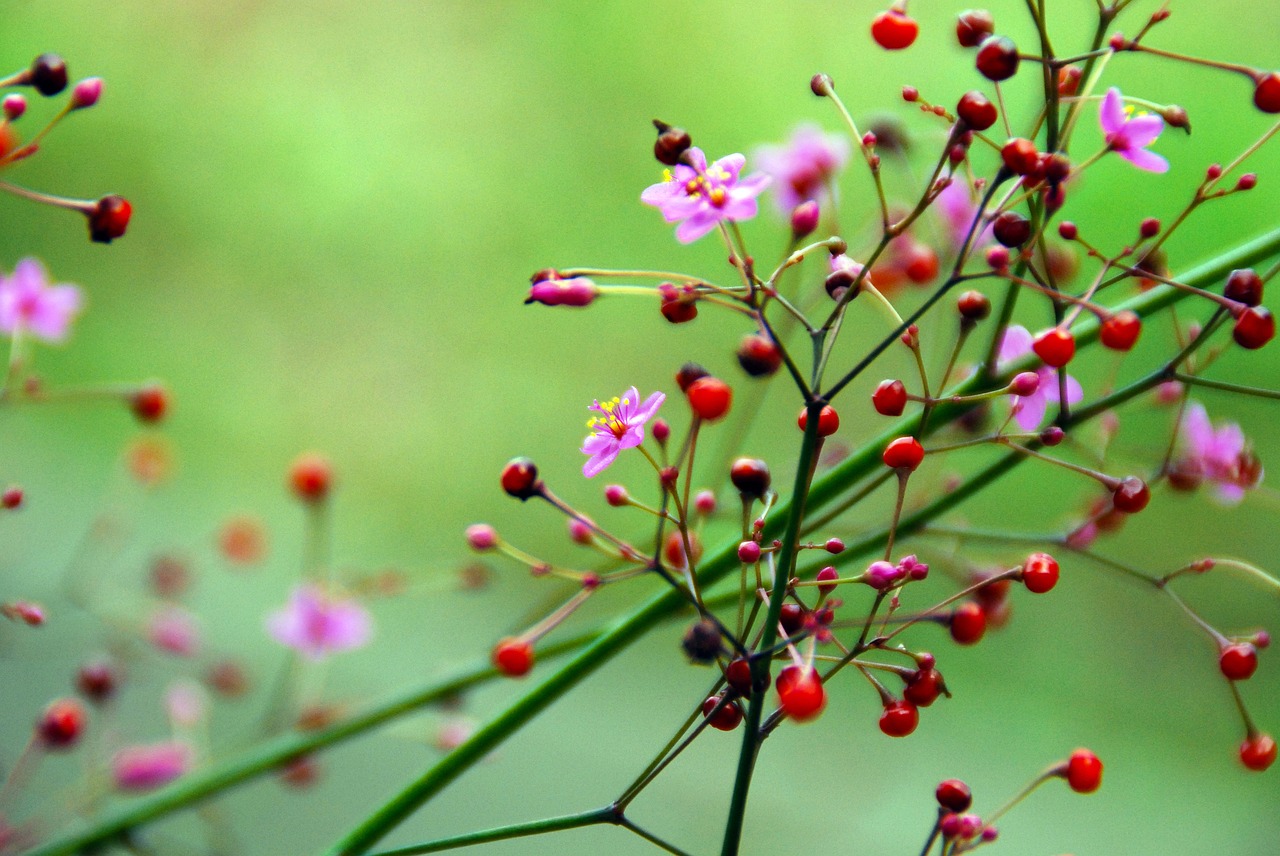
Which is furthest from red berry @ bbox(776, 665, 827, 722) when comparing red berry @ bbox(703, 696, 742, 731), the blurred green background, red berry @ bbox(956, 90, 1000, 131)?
the blurred green background

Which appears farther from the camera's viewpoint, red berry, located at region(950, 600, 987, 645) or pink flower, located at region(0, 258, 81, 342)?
pink flower, located at region(0, 258, 81, 342)

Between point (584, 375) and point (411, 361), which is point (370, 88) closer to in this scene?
point (411, 361)

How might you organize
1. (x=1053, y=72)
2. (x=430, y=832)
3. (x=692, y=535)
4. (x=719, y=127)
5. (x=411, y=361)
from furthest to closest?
(x=411, y=361) → (x=719, y=127) → (x=430, y=832) → (x=692, y=535) → (x=1053, y=72)

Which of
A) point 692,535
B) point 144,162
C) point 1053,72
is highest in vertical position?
point 1053,72

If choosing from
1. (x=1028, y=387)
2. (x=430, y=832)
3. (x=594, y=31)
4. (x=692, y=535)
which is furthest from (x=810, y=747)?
(x=594, y=31)

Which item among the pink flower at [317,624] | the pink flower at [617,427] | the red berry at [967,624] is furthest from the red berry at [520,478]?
the pink flower at [317,624]

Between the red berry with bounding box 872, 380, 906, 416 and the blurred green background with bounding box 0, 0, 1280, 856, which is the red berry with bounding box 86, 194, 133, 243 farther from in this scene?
the blurred green background with bounding box 0, 0, 1280, 856

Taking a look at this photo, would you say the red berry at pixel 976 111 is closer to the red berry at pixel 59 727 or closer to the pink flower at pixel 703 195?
the pink flower at pixel 703 195
